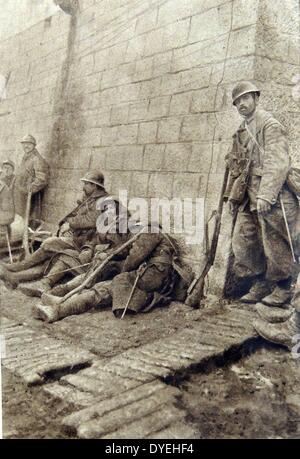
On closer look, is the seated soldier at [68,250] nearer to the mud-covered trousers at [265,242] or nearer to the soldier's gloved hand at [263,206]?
the mud-covered trousers at [265,242]

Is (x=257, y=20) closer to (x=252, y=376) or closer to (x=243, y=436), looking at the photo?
(x=252, y=376)

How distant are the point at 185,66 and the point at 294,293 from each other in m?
2.49

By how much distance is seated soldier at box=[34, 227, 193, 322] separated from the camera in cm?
414

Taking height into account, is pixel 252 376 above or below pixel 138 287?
below

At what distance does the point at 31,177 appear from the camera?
20.6 ft

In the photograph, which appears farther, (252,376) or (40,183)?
(40,183)

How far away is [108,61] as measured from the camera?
5508 millimetres

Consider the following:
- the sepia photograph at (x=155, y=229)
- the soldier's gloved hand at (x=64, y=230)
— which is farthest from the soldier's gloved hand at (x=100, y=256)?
the soldier's gloved hand at (x=64, y=230)

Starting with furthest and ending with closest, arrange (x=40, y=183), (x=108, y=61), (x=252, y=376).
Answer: (x=40, y=183) < (x=108, y=61) < (x=252, y=376)

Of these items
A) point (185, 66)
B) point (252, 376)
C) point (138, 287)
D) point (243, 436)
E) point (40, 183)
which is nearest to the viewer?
point (243, 436)

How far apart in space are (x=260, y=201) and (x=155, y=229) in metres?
1.24

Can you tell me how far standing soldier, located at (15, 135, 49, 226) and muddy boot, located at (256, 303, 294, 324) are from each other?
380 cm

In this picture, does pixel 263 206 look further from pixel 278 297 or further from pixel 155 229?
pixel 155 229

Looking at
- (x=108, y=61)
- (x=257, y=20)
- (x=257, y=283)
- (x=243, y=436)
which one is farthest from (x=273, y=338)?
(x=108, y=61)
